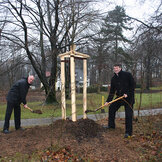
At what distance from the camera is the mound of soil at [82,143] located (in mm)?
3680

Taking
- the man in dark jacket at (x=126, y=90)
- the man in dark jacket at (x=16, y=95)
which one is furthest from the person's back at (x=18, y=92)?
the man in dark jacket at (x=126, y=90)

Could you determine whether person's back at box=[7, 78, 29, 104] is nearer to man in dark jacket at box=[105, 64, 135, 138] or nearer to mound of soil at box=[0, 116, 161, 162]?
mound of soil at box=[0, 116, 161, 162]

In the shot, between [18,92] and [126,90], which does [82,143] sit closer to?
[126,90]

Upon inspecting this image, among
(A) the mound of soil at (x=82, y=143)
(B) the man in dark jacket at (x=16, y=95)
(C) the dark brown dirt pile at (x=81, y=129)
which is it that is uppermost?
(B) the man in dark jacket at (x=16, y=95)

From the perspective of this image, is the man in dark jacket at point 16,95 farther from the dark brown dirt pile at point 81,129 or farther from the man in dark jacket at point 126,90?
the man in dark jacket at point 126,90

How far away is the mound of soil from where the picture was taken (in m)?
3.68

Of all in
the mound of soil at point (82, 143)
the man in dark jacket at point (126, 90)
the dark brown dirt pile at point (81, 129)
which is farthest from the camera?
the man in dark jacket at point (126, 90)

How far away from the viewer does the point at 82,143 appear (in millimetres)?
4121

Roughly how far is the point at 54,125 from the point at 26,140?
38.8 inches

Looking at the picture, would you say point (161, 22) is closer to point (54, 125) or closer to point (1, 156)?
point (54, 125)

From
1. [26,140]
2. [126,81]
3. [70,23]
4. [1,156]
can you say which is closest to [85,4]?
[70,23]

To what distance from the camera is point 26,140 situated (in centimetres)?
438

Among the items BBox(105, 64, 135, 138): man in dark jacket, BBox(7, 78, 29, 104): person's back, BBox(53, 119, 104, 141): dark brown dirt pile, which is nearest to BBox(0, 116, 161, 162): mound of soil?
BBox(53, 119, 104, 141): dark brown dirt pile

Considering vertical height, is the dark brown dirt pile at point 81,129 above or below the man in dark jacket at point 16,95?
below
